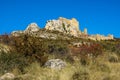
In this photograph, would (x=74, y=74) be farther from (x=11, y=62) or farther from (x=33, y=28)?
(x=33, y=28)

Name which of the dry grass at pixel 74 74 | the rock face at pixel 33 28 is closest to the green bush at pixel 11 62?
the dry grass at pixel 74 74

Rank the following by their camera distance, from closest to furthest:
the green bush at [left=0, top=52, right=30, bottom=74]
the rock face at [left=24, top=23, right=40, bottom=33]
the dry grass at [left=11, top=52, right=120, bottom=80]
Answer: the dry grass at [left=11, top=52, right=120, bottom=80] < the green bush at [left=0, top=52, right=30, bottom=74] < the rock face at [left=24, top=23, right=40, bottom=33]

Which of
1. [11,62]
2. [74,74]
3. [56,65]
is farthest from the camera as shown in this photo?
[11,62]

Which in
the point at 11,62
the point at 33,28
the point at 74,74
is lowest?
the point at 74,74

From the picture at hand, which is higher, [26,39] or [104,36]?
[104,36]

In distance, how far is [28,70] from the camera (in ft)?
41.0

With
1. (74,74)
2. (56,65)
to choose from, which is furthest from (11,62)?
(74,74)

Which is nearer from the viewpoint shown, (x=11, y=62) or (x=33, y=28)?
(x=11, y=62)

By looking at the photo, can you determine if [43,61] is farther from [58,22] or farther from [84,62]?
[58,22]

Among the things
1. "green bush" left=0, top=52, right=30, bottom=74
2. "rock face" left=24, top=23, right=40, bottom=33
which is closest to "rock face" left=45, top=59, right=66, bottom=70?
"green bush" left=0, top=52, right=30, bottom=74

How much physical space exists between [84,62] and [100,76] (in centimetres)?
327

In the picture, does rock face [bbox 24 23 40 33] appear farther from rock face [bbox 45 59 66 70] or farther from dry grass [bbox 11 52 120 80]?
dry grass [bbox 11 52 120 80]

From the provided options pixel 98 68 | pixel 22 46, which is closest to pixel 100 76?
pixel 98 68

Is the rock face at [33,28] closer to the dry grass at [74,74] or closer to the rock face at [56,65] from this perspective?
the rock face at [56,65]
